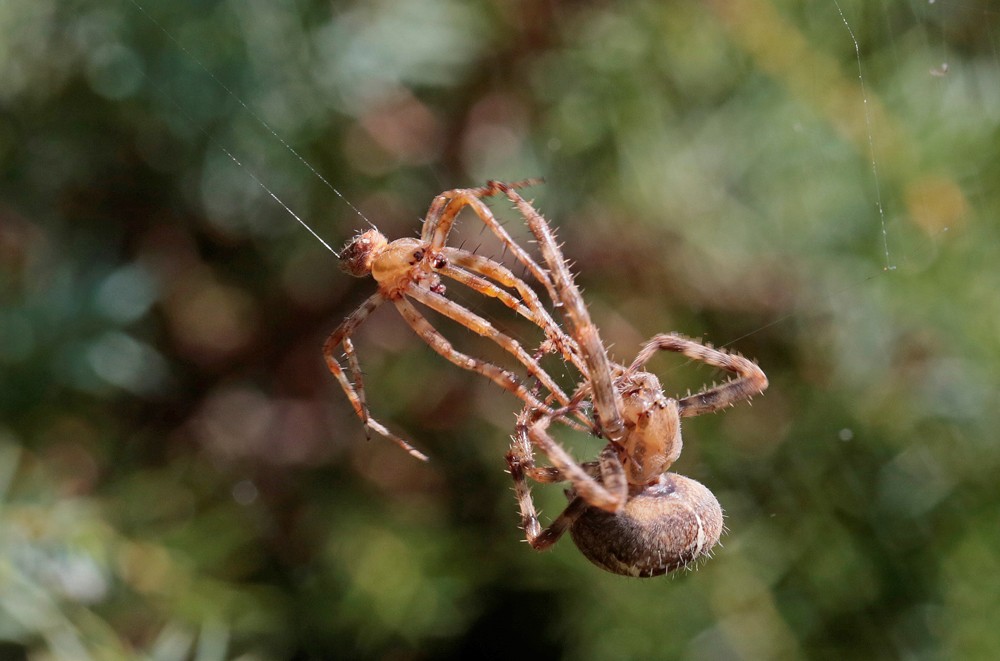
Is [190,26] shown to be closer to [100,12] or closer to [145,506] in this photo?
[100,12]

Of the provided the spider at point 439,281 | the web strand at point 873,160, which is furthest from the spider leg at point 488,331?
the web strand at point 873,160

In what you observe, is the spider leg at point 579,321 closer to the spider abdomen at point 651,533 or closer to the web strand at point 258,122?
the spider abdomen at point 651,533

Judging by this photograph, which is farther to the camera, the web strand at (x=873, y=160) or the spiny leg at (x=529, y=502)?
the web strand at (x=873, y=160)

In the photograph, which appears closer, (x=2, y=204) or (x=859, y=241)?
Answer: (x=859, y=241)

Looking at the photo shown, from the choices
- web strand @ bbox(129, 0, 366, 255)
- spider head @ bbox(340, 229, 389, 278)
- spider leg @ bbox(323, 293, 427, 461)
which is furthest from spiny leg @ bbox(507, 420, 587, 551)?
web strand @ bbox(129, 0, 366, 255)

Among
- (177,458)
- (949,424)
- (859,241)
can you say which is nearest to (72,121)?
(177,458)

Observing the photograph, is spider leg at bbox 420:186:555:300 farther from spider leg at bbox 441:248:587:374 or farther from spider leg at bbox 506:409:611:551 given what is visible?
spider leg at bbox 506:409:611:551

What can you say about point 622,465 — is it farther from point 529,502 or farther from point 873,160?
point 873,160
